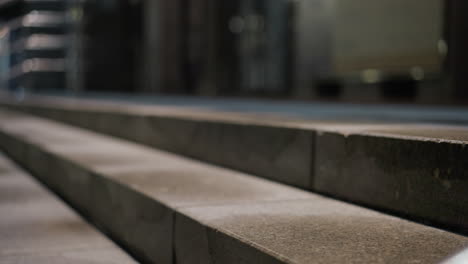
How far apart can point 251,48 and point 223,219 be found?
7.31 metres

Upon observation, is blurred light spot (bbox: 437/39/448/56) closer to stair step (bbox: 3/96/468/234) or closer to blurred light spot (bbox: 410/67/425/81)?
blurred light spot (bbox: 410/67/425/81)

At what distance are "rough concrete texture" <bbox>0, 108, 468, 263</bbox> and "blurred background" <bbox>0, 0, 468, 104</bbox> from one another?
3331mm

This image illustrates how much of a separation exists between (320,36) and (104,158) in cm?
554

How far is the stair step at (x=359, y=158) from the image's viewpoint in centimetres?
111

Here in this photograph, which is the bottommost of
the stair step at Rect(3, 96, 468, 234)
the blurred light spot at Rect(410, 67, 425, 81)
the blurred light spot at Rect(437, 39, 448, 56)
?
the stair step at Rect(3, 96, 468, 234)

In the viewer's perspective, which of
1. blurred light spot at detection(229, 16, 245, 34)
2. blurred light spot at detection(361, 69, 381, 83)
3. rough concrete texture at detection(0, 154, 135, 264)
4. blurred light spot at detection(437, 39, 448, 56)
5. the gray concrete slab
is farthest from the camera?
blurred light spot at detection(229, 16, 245, 34)

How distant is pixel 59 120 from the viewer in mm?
4949

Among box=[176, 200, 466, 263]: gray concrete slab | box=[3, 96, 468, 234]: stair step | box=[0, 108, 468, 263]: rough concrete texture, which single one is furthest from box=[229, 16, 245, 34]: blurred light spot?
box=[176, 200, 466, 263]: gray concrete slab

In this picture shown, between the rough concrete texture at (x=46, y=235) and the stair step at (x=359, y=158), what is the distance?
0.58 m

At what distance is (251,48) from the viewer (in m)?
8.32

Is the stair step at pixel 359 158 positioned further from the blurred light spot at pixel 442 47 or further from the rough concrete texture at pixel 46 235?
the blurred light spot at pixel 442 47

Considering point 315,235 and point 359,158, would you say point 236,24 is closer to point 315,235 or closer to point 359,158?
point 359,158

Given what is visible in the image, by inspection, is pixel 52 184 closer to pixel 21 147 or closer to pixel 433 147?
pixel 21 147

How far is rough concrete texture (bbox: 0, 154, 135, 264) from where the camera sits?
132 cm
